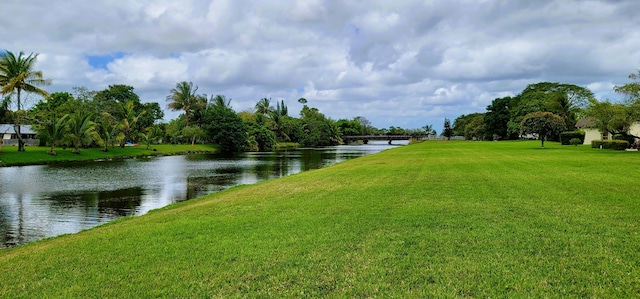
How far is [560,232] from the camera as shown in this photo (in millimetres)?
6895

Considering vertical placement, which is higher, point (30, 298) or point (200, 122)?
point (200, 122)

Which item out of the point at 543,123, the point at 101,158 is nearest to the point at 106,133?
the point at 101,158

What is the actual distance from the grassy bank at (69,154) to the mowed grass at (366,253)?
37.3m

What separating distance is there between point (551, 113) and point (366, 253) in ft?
140

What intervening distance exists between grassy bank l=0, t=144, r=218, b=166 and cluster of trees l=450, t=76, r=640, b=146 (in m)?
47.8

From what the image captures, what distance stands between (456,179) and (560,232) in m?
7.93

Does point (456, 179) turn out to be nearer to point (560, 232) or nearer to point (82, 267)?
point (560, 232)

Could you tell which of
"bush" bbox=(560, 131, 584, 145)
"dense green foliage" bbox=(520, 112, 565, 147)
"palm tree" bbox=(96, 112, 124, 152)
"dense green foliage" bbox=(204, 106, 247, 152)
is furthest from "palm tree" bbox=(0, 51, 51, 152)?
"bush" bbox=(560, 131, 584, 145)

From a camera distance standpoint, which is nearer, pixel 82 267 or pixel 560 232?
pixel 82 267

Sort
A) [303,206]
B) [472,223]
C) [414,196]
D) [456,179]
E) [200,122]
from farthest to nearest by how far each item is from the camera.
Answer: [200,122]
[456,179]
[414,196]
[303,206]
[472,223]

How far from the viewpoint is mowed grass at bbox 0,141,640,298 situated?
490 cm

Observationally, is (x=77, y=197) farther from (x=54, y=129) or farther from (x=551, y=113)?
(x=551, y=113)

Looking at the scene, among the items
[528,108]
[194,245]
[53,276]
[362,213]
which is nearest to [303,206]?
[362,213]

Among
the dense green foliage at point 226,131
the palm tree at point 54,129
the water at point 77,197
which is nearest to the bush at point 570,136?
the water at point 77,197
